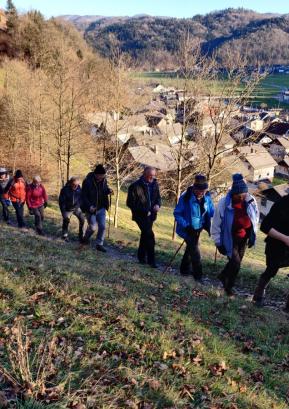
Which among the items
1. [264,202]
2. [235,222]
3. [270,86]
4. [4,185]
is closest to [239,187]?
[235,222]

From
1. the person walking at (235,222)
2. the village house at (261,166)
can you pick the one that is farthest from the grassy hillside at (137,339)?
the village house at (261,166)

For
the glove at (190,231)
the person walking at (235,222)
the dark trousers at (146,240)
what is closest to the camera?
the person walking at (235,222)

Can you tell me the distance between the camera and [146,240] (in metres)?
9.56

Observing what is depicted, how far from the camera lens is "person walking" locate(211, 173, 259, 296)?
23.2 feet

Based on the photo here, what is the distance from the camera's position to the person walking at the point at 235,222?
706 cm

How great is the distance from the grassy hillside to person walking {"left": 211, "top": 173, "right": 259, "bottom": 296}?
975 millimetres

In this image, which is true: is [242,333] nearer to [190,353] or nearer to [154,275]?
[190,353]

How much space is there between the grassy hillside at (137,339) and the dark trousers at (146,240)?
131 centimetres

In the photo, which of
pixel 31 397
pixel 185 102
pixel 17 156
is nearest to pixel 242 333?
pixel 31 397

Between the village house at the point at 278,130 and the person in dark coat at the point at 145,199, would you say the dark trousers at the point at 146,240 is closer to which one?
the person in dark coat at the point at 145,199

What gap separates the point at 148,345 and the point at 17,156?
116 ft

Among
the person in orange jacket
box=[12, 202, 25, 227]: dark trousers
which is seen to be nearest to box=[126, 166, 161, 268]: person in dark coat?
the person in orange jacket

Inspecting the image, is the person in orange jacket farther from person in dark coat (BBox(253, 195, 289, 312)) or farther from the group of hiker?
person in dark coat (BBox(253, 195, 289, 312))

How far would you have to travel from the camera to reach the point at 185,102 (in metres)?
18.4
